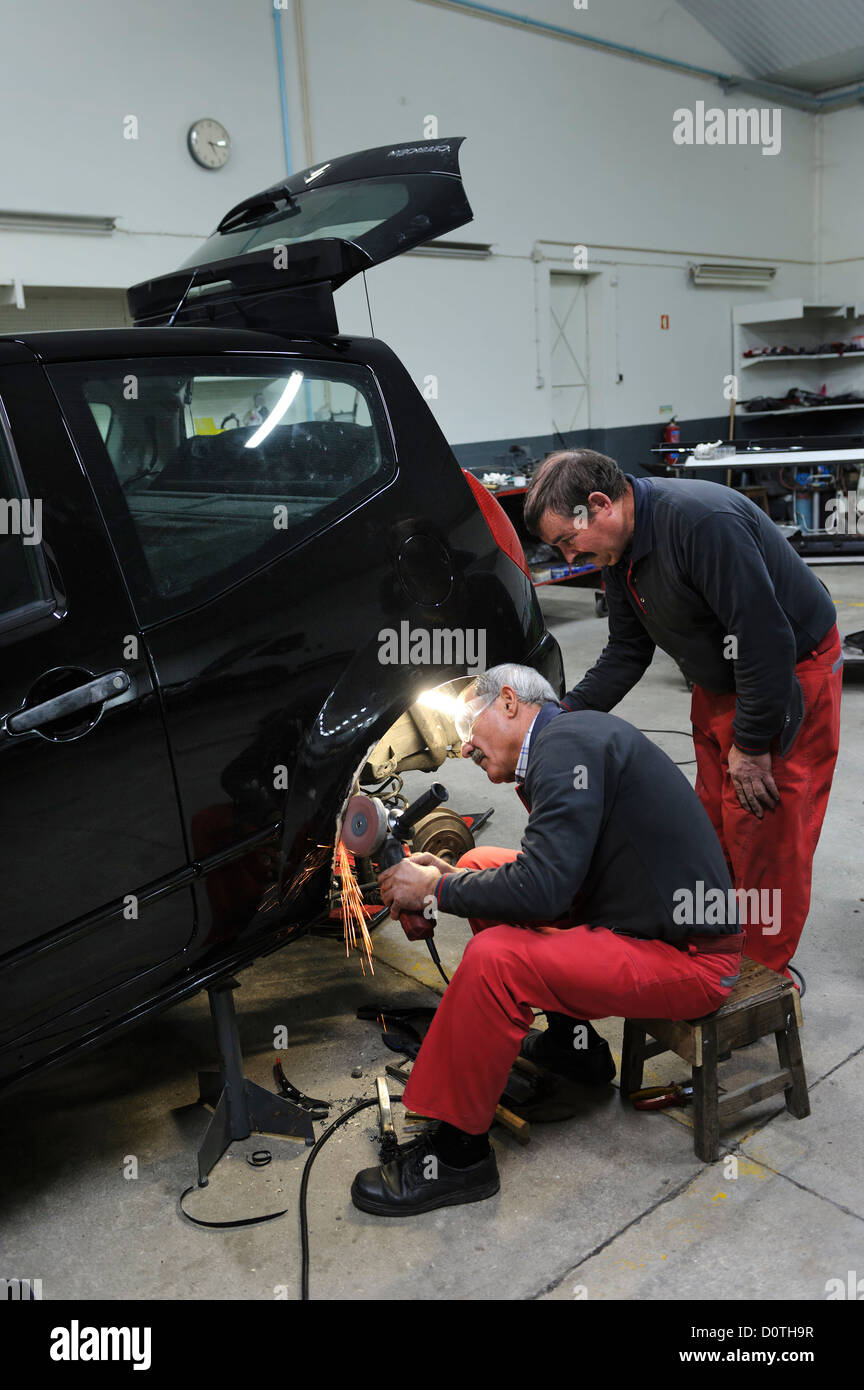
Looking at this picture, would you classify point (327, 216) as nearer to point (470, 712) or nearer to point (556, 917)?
point (470, 712)

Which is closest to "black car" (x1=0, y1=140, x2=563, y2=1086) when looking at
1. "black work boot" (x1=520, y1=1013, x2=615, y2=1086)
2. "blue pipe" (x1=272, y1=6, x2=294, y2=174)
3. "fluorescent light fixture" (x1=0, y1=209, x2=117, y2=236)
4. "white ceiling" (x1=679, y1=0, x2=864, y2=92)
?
"black work boot" (x1=520, y1=1013, x2=615, y2=1086)

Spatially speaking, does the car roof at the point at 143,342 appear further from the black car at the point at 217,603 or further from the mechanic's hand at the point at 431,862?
the mechanic's hand at the point at 431,862

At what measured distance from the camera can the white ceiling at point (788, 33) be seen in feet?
37.3

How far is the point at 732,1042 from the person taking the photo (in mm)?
2221

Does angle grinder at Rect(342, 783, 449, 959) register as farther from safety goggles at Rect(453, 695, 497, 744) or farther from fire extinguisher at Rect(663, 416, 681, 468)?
fire extinguisher at Rect(663, 416, 681, 468)

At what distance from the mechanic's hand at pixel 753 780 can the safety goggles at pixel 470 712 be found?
702 millimetres

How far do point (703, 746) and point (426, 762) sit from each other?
76cm

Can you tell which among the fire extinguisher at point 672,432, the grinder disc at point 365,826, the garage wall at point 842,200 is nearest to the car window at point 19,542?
the grinder disc at point 365,826

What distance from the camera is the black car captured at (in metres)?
1.87

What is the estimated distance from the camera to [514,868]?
205 cm

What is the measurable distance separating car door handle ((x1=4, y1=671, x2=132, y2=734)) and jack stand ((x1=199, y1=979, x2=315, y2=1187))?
71 cm

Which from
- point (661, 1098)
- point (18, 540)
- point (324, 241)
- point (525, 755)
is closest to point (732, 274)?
point (324, 241)

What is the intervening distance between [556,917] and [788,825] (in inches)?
32.1
